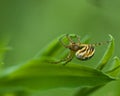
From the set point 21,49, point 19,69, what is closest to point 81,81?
point 19,69

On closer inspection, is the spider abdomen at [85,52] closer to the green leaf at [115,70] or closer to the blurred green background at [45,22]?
the green leaf at [115,70]

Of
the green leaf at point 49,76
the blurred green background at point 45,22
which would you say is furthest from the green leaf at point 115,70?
the blurred green background at point 45,22

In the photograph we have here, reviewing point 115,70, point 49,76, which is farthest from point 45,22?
point 49,76

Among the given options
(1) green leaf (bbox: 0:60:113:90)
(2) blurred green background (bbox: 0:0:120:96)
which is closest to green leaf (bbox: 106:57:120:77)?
(1) green leaf (bbox: 0:60:113:90)

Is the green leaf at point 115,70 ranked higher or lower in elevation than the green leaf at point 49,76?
higher

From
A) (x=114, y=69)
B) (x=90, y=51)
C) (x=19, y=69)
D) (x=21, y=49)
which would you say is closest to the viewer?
(x=19, y=69)

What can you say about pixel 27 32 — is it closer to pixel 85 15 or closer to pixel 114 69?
pixel 85 15
